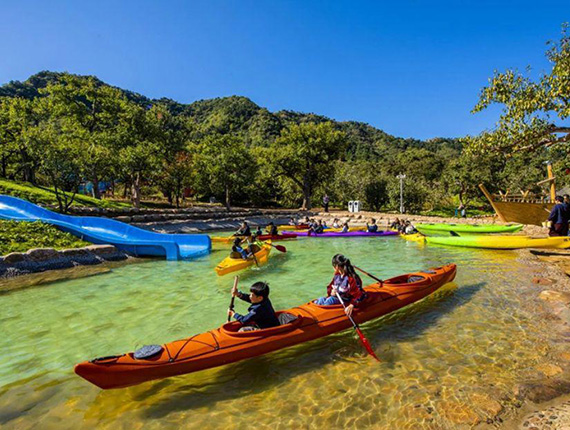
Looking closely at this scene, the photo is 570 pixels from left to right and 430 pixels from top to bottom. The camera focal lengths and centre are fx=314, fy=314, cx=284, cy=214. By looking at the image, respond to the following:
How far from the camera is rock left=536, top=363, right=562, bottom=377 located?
4504mm

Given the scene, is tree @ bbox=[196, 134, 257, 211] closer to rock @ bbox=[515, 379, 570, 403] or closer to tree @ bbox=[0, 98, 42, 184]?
tree @ bbox=[0, 98, 42, 184]

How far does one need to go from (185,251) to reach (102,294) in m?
5.82

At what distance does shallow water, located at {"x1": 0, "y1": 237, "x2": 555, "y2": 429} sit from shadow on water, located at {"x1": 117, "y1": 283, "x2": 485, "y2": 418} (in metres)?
A: 0.02

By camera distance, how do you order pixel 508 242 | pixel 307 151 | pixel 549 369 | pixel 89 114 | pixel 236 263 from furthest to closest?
pixel 307 151, pixel 89 114, pixel 508 242, pixel 236 263, pixel 549 369

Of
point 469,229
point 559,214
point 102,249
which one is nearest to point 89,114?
point 102,249

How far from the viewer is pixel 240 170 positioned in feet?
101

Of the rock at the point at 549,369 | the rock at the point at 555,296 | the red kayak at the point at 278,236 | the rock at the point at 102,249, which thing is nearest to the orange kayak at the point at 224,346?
the rock at the point at 549,369

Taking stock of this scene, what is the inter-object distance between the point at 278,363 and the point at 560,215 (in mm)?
13002

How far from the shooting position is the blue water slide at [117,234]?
14.2m

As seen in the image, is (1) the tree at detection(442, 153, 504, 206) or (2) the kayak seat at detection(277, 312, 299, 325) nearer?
(2) the kayak seat at detection(277, 312, 299, 325)

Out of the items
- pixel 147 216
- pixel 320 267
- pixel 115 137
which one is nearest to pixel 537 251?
pixel 320 267

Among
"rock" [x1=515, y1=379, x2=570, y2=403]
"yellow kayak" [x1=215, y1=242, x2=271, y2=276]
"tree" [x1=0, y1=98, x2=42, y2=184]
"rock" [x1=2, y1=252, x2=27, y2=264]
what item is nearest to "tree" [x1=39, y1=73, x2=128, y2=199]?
"tree" [x1=0, y1=98, x2=42, y2=184]

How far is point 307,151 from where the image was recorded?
34.4m

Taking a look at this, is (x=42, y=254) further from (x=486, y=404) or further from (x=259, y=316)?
(x=486, y=404)
